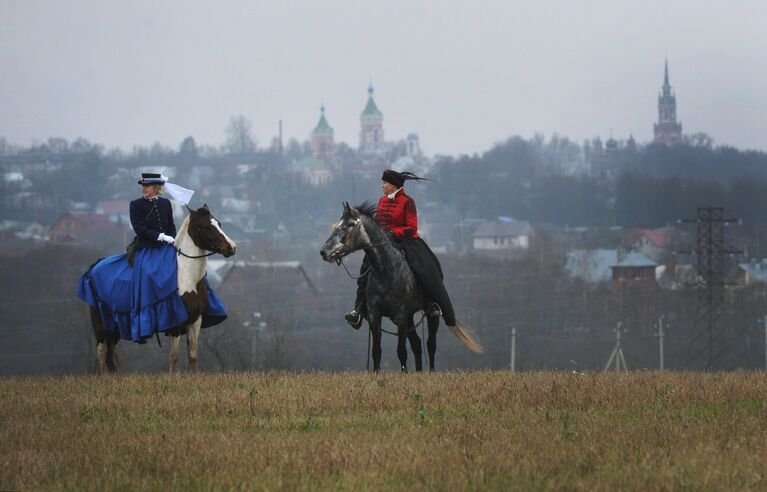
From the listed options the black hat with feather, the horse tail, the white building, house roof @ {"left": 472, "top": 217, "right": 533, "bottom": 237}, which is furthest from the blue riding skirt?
house roof @ {"left": 472, "top": 217, "right": 533, "bottom": 237}

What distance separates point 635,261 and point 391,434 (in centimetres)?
12881

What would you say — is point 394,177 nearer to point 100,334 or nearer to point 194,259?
point 194,259

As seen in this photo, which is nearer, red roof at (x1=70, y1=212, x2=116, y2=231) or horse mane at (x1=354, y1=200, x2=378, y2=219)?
horse mane at (x1=354, y1=200, x2=378, y2=219)

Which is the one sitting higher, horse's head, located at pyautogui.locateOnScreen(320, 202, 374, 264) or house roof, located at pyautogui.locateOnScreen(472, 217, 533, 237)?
horse's head, located at pyautogui.locateOnScreen(320, 202, 374, 264)

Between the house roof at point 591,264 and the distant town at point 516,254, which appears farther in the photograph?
the house roof at point 591,264

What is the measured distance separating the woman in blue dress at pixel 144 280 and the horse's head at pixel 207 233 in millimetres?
302

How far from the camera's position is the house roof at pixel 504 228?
166 meters

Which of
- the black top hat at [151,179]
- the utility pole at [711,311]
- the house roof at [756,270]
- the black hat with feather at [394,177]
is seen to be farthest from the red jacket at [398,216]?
the house roof at [756,270]

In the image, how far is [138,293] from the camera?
18453 millimetres

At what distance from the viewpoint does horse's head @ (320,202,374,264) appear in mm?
17734

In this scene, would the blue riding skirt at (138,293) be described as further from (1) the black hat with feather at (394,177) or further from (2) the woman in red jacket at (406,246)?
(1) the black hat with feather at (394,177)

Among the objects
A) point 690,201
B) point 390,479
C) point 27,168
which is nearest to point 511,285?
point 690,201

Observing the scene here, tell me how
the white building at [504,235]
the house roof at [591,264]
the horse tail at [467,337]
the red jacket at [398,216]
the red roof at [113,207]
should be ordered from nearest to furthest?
the red jacket at [398,216]
the horse tail at [467,337]
the house roof at [591,264]
the white building at [504,235]
the red roof at [113,207]

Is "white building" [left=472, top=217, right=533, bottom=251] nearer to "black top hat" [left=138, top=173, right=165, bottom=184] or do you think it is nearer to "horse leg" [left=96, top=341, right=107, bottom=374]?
"horse leg" [left=96, top=341, right=107, bottom=374]
